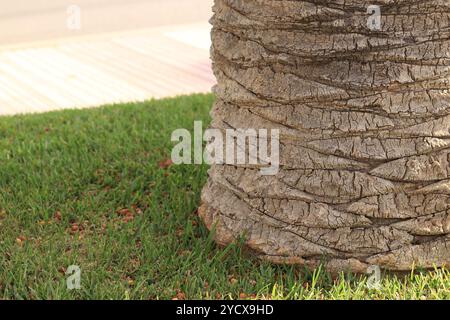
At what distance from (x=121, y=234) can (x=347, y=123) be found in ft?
3.98

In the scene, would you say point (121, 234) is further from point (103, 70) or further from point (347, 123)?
point (103, 70)

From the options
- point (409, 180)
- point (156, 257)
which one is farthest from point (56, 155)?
point (409, 180)

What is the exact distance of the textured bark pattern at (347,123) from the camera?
311cm

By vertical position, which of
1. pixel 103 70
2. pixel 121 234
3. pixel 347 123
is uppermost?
pixel 347 123

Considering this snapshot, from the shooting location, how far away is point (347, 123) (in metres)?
3.17

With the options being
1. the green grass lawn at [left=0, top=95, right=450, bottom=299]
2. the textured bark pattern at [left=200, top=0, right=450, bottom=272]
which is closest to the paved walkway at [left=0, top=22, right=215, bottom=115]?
the green grass lawn at [left=0, top=95, right=450, bottom=299]

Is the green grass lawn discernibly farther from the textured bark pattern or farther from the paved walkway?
the paved walkway

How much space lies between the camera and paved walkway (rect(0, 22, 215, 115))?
A: 698 centimetres

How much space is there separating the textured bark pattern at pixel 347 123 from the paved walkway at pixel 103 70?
3573 millimetres

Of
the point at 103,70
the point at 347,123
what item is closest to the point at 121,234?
the point at 347,123

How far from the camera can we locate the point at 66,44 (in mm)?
9234

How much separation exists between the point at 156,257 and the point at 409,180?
1.16 metres

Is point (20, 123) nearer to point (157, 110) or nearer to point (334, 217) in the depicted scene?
point (157, 110)

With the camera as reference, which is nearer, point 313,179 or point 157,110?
point 313,179
